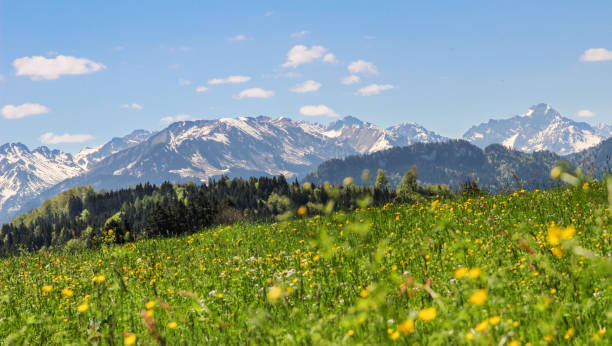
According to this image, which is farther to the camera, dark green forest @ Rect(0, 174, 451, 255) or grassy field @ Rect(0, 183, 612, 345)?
dark green forest @ Rect(0, 174, 451, 255)

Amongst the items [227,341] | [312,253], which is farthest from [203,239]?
[227,341]

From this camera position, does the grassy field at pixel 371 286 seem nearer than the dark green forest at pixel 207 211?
Yes

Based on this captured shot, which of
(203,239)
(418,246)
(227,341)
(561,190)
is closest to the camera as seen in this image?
(227,341)

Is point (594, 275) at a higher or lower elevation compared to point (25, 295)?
higher

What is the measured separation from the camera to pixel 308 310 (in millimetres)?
6043

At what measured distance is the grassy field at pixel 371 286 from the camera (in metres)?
3.78

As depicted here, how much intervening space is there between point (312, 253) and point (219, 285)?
7.56 feet

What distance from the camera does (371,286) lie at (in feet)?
15.1

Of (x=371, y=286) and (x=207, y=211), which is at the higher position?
(x=371, y=286)

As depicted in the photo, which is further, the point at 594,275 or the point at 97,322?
the point at 97,322

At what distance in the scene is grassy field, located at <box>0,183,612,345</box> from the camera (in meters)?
3.78

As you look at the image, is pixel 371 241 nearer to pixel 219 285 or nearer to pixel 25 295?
pixel 219 285

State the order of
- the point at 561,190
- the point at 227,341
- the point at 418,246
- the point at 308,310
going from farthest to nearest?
the point at 561,190, the point at 418,246, the point at 308,310, the point at 227,341

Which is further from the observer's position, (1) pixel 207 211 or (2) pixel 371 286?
(1) pixel 207 211
